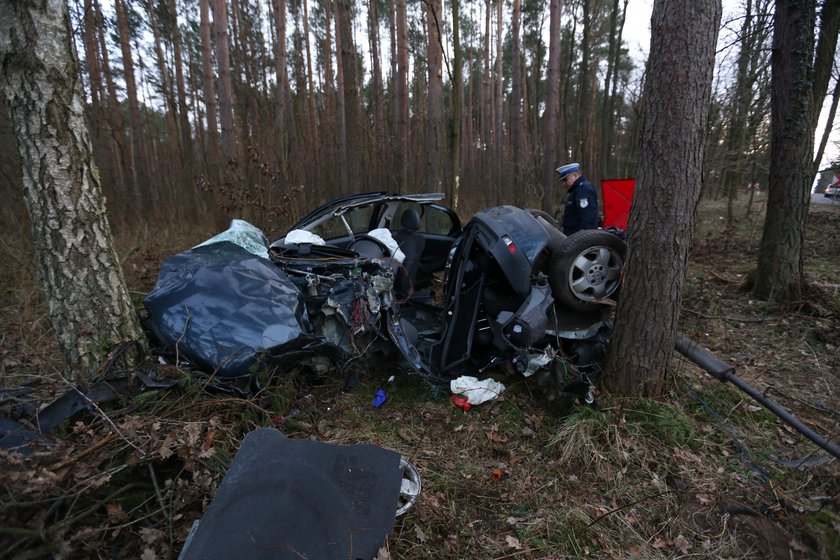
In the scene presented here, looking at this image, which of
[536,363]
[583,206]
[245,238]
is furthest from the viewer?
[583,206]

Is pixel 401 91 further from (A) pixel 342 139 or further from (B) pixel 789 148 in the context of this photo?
(B) pixel 789 148

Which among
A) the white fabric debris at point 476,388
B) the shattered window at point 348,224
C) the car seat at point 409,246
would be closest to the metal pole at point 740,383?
the white fabric debris at point 476,388

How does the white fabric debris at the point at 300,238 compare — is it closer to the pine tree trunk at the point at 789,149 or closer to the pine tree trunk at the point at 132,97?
the pine tree trunk at the point at 789,149

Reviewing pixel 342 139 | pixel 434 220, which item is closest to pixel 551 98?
pixel 342 139

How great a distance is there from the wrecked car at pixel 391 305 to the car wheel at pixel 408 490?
100 centimetres

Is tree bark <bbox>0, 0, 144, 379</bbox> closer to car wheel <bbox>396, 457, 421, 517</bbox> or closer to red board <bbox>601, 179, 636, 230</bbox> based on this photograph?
car wheel <bbox>396, 457, 421, 517</bbox>

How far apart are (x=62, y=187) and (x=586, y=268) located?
3490 millimetres

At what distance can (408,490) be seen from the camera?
7.57 ft

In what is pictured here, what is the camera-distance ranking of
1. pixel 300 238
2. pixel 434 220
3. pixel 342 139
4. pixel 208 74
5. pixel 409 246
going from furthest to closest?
1. pixel 342 139
2. pixel 208 74
3. pixel 434 220
4. pixel 409 246
5. pixel 300 238

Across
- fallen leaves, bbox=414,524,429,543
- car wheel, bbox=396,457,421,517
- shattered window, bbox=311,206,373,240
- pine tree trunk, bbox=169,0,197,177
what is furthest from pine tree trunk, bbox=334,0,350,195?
fallen leaves, bbox=414,524,429,543

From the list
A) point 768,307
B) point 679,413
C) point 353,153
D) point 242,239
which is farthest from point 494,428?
point 353,153

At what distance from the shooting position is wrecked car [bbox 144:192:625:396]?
2941mm

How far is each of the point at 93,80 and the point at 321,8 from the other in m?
11.0

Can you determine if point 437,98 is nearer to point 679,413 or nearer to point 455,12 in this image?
point 455,12
